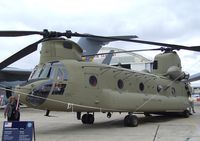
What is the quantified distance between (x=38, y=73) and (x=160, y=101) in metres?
6.64

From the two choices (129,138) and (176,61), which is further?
(176,61)

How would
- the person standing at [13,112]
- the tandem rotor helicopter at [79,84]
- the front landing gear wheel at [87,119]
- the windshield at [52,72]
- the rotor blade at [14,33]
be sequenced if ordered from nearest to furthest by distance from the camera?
1. the rotor blade at [14,33]
2. the tandem rotor helicopter at [79,84]
3. the windshield at [52,72]
4. the person standing at [13,112]
5. the front landing gear wheel at [87,119]

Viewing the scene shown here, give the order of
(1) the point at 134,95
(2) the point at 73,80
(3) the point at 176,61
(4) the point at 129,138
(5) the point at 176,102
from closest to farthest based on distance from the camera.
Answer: (4) the point at 129,138
(2) the point at 73,80
(1) the point at 134,95
(5) the point at 176,102
(3) the point at 176,61

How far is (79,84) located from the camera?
12703mm

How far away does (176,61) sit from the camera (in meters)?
19.6

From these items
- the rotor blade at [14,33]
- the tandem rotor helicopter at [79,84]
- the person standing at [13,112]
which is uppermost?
the rotor blade at [14,33]

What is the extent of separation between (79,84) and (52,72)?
1.13 meters

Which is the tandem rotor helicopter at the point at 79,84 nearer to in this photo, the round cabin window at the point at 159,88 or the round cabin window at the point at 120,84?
the round cabin window at the point at 120,84

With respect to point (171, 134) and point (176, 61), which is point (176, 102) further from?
point (171, 134)

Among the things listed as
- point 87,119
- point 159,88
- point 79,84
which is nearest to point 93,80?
point 79,84

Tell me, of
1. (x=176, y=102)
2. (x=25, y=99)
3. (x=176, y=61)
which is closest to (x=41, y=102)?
(x=25, y=99)

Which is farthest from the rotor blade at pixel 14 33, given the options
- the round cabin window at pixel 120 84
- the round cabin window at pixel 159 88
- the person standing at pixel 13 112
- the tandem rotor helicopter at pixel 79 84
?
the round cabin window at pixel 159 88

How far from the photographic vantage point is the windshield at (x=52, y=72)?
1228 centimetres

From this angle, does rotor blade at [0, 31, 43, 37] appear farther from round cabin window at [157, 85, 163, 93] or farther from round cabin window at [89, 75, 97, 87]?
round cabin window at [157, 85, 163, 93]
